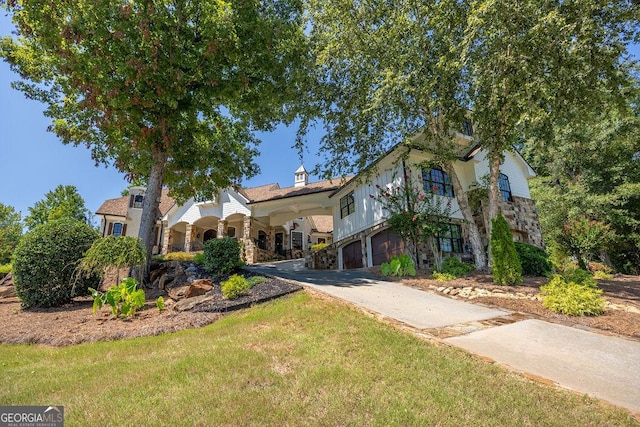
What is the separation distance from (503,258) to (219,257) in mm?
8950

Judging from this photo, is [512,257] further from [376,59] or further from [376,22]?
[376,22]

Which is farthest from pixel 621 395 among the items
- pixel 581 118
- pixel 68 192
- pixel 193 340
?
pixel 68 192

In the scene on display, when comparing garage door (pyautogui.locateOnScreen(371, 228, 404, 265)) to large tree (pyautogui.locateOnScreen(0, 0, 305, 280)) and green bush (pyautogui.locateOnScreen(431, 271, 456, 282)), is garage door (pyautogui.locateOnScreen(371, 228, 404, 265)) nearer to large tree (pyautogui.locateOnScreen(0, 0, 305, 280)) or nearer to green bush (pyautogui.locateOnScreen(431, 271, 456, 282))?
green bush (pyautogui.locateOnScreen(431, 271, 456, 282))

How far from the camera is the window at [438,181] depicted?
15.2 metres

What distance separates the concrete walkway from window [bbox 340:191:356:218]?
1047cm

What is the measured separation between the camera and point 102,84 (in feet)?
32.2

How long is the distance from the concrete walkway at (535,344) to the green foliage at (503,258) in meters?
2.08

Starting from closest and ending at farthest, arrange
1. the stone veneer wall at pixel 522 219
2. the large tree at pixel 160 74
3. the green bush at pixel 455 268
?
the large tree at pixel 160 74 < the green bush at pixel 455 268 < the stone veneer wall at pixel 522 219

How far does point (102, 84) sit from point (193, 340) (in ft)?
29.6

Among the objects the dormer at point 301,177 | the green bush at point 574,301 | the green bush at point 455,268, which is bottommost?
the green bush at point 574,301

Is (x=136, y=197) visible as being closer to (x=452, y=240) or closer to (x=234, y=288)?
(x=234, y=288)

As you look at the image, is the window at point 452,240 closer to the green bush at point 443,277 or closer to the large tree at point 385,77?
the large tree at point 385,77

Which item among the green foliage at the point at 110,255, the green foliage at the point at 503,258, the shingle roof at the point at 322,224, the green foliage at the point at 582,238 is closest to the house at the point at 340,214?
the shingle roof at the point at 322,224

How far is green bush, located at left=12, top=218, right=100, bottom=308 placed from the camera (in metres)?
8.45
